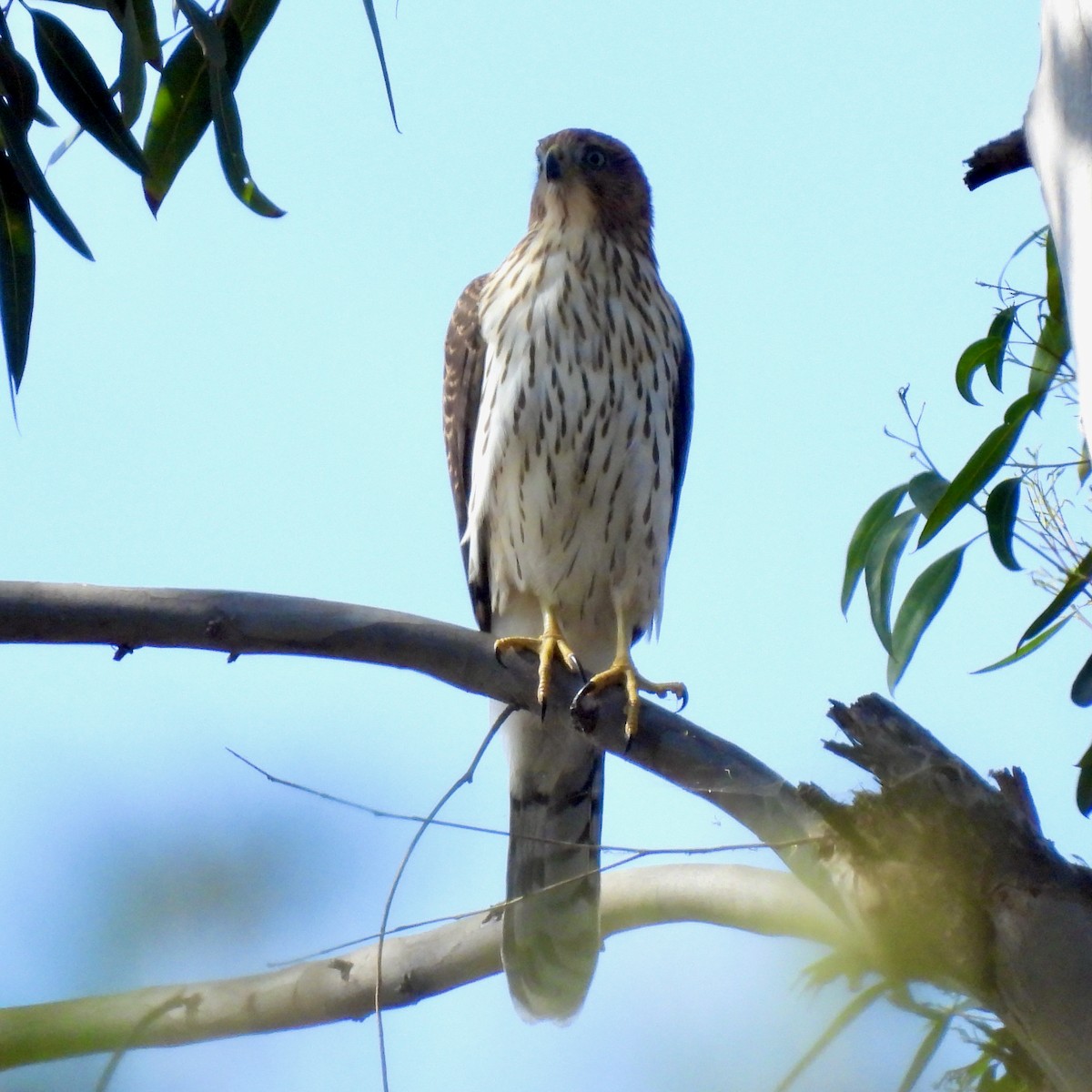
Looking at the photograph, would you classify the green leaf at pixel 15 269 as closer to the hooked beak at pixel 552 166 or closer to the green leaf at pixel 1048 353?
the hooked beak at pixel 552 166

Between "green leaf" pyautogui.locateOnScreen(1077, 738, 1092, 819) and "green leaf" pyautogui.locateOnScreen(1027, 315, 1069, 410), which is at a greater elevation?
"green leaf" pyautogui.locateOnScreen(1027, 315, 1069, 410)

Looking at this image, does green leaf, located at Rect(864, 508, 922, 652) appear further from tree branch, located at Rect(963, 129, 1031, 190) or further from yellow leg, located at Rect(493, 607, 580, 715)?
tree branch, located at Rect(963, 129, 1031, 190)

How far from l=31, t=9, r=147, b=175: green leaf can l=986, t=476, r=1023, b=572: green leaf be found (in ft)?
5.94

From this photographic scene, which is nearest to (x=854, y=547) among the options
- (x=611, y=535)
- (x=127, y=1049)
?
(x=611, y=535)

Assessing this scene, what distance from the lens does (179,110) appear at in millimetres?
2795

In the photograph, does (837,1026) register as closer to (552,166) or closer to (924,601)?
(924,601)

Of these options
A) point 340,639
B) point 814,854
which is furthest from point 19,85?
point 814,854

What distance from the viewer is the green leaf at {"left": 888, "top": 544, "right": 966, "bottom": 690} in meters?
3.15

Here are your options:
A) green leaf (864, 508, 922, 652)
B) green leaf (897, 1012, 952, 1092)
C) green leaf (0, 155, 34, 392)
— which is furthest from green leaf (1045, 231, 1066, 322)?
Answer: green leaf (0, 155, 34, 392)

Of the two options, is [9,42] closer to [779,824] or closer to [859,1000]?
[779,824]

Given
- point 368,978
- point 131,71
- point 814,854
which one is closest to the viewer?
point 814,854

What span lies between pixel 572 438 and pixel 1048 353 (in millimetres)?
1089

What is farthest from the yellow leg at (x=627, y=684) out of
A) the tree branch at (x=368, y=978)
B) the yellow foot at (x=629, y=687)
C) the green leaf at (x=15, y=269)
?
the green leaf at (x=15, y=269)

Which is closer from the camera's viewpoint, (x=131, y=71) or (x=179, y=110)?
(x=131, y=71)
